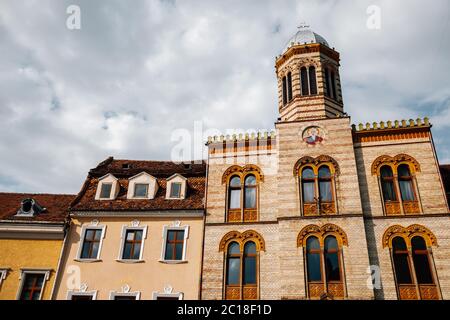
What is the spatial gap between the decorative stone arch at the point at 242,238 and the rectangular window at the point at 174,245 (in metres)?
2.32

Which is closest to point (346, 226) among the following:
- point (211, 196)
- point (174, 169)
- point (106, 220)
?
point (211, 196)

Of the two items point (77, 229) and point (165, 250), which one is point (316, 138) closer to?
point (165, 250)

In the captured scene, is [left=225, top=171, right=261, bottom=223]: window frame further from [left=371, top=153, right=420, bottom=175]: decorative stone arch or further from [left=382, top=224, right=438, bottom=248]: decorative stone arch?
[left=382, top=224, right=438, bottom=248]: decorative stone arch

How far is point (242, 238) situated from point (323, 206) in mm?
4748

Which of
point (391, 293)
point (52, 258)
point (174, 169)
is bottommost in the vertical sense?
point (391, 293)

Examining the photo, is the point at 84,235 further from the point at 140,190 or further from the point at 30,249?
the point at 140,190

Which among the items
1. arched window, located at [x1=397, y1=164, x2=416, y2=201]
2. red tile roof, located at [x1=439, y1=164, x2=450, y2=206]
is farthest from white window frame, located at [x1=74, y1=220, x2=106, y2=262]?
red tile roof, located at [x1=439, y1=164, x2=450, y2=206]

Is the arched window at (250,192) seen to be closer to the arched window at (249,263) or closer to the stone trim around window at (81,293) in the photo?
the arched window at (249,263)

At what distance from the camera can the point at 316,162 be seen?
2141 centimetres

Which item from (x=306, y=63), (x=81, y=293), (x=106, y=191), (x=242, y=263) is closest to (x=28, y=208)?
(x=106, y=191)

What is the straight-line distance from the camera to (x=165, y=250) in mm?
21000

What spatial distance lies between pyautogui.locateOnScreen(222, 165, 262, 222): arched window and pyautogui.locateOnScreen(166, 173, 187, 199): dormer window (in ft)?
8.41

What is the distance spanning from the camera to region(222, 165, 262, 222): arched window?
21.4 m
